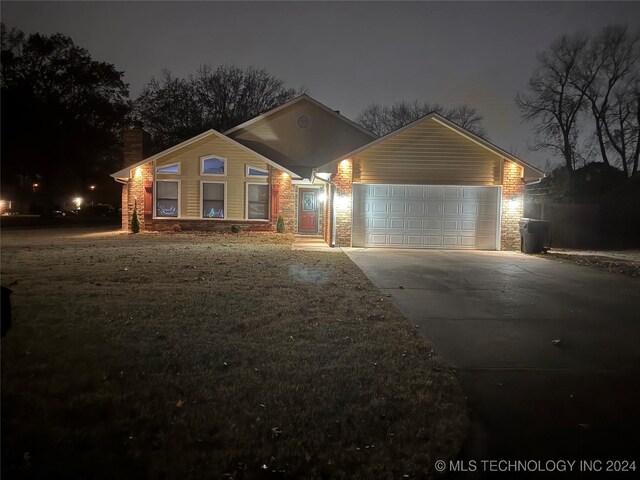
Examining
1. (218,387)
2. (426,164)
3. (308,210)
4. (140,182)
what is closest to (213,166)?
(140,182)

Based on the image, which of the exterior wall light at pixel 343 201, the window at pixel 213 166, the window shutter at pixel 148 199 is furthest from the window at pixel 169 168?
the exterior wall light at pixel 343 201

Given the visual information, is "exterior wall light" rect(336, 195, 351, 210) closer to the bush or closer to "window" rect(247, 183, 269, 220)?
"window" rect(247, 183, 269, 220)

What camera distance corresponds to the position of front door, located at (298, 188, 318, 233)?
24.0 metres

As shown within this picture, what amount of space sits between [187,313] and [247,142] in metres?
19.1

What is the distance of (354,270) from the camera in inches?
472

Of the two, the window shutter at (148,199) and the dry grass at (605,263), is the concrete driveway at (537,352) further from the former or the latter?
the window shutter at (148,199)

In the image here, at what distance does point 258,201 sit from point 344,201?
21.9 ft

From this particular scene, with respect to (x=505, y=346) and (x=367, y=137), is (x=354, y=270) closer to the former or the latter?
(x=505, y=346)

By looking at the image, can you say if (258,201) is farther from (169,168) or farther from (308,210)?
(169,168)

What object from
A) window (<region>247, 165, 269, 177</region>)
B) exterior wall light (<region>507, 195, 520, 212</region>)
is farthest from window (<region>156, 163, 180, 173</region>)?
exterior wall light (<region>507, 195, 520, 212</region>)

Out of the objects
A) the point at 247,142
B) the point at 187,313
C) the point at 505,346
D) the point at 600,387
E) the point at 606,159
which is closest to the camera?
the point at 600,387

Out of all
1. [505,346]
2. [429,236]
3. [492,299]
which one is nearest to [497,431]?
[505,346]

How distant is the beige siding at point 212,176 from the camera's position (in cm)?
2262

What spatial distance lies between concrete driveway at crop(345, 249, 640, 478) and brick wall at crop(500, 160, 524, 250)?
211 inches
